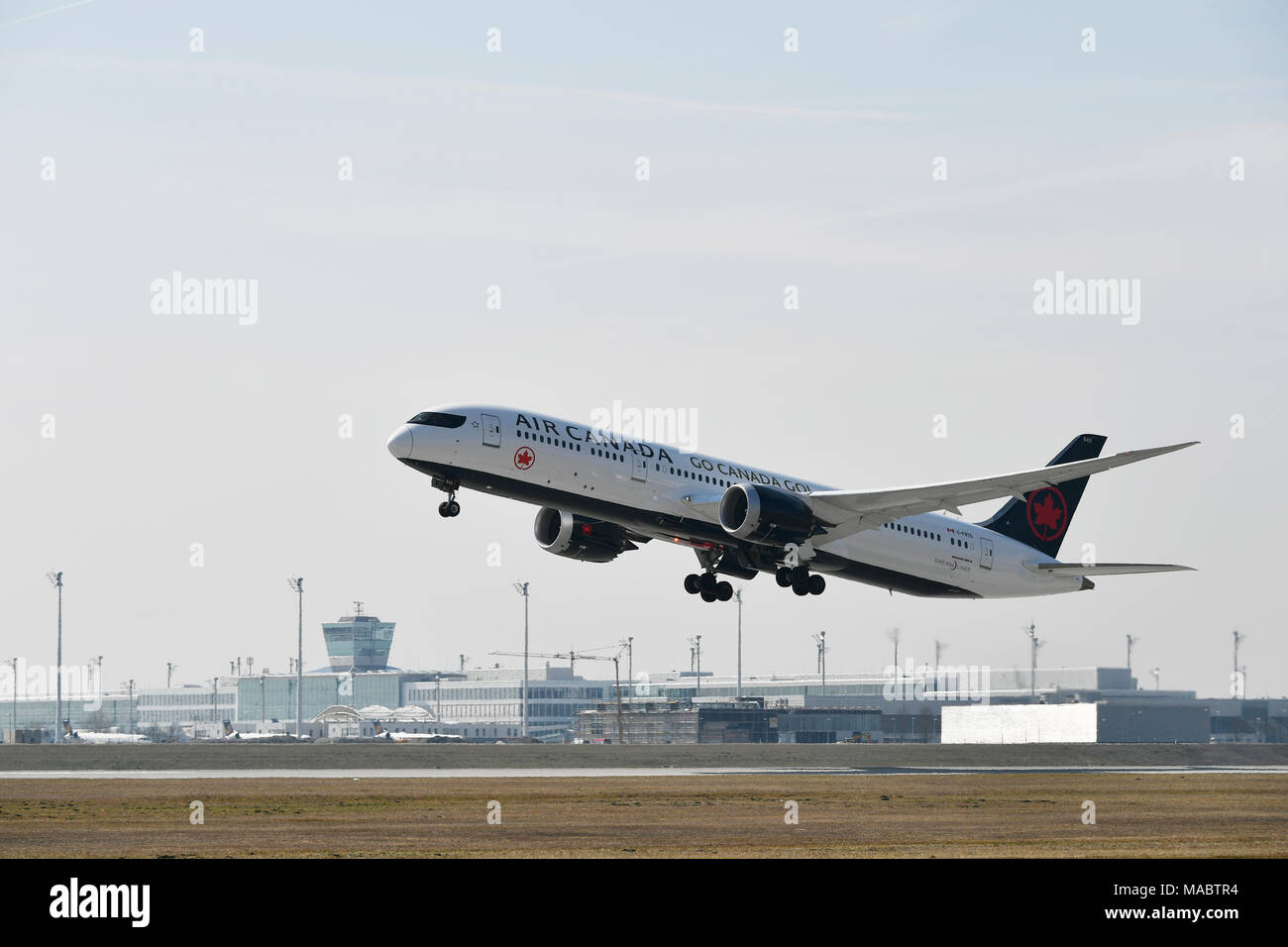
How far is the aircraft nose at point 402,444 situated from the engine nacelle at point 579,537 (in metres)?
13.3

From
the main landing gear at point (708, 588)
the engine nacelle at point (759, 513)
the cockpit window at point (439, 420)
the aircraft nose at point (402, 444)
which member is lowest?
the main landing gear at point (708, 588)

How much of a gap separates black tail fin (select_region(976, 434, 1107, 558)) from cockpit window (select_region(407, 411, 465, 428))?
3289cm

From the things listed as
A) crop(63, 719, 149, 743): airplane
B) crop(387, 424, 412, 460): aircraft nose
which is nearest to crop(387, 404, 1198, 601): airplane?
crop(387, 424, 412, 460): aircraft nose

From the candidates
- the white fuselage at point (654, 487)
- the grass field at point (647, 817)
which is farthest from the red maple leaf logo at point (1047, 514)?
the grass field at point (647, 817)

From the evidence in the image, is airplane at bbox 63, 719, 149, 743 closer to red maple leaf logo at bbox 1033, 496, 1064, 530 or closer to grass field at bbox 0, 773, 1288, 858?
grass field at bbox 0, 773, 1288, 858

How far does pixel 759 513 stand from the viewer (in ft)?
212

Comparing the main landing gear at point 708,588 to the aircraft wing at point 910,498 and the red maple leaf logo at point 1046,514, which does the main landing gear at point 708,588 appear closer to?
the aircraft wing at point 910,498

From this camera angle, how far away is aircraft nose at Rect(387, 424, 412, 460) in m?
57.8

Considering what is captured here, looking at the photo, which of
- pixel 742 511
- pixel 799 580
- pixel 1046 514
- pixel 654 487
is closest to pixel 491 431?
pixel 654 487

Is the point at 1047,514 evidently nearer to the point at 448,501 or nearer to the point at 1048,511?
the point at 1048,511

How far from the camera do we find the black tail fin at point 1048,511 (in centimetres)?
8169
